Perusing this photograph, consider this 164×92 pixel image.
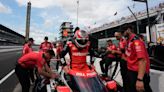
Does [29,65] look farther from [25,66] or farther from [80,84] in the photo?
[80,84]

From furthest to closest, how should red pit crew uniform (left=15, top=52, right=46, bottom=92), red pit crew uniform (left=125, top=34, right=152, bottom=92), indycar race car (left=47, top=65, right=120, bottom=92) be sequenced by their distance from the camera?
red pit crew uniform (left=15, top=52, right=46, bottom=92) < indycar race car (left=47, top=65, right=120, bottom=92) < red pit crew uniform (left=125, top=34, right=152, bottom=92)

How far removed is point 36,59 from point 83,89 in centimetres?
150

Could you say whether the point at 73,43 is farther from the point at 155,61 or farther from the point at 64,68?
the point at 155,61

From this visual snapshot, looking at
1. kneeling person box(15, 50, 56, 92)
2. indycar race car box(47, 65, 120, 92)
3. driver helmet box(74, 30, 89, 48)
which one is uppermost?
driver helmet box(74, 30, 89, 48)

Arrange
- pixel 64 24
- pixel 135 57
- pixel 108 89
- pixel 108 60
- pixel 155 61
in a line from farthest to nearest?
pixel 64 24, pixel 108 60, pixel 155 61, pixel 108 89, pixel 135 57

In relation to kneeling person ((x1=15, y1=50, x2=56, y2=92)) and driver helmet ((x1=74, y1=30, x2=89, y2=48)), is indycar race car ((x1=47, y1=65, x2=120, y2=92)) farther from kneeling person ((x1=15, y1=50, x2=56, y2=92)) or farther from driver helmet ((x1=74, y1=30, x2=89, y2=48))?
driver helmet ((x1=74, y1=30, x2=89, y2=48))

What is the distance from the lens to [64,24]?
176750mm

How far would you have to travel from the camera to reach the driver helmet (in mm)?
6176

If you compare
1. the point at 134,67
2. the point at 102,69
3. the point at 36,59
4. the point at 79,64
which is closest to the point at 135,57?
the point at 134,67

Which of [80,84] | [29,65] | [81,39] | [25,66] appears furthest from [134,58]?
[25,66]

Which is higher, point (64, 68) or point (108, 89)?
point (64, 68)

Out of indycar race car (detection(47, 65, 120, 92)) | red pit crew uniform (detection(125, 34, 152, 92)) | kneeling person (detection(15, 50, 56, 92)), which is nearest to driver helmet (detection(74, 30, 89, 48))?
indycar race car (detection(47, 65, 120, 92))

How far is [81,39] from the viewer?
6.18 m

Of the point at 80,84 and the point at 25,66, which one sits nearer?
the point at 80,84
